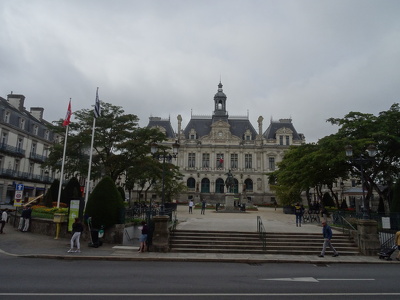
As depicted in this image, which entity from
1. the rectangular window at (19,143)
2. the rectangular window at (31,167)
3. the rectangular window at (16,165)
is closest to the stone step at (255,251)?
the rectangular window at (16,165)

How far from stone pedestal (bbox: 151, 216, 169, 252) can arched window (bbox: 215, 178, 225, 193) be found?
186ft

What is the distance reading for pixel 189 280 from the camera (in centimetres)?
941

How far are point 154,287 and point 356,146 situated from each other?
23.5 meters

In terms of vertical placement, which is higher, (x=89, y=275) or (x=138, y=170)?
(x=138, y=170)

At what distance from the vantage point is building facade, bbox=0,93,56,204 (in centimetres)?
3881

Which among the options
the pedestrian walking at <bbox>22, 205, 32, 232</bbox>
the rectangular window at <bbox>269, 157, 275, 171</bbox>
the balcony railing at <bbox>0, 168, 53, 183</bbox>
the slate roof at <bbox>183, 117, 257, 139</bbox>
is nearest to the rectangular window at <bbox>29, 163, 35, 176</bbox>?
the balcony railing at <bbox>0, 168, 53, 183</bbox>

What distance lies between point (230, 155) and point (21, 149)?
152 feet

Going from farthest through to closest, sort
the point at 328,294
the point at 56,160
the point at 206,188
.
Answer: the point at 206,188 < the point at 56,160 < the point at 328,294

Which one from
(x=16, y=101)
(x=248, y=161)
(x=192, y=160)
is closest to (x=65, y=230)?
(x=16, y=101)

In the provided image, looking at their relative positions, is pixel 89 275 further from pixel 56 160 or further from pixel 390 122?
pixel 390 122

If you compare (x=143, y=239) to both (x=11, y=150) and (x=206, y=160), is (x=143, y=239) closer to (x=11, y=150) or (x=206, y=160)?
(x=11, y=150)

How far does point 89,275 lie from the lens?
9.71 meters

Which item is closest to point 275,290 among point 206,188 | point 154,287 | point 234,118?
point 154,287

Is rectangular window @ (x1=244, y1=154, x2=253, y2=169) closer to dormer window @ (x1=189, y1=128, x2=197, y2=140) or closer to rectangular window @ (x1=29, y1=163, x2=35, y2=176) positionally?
dormer window @ (x1=189, y1=128, x2=197, y2=140)
